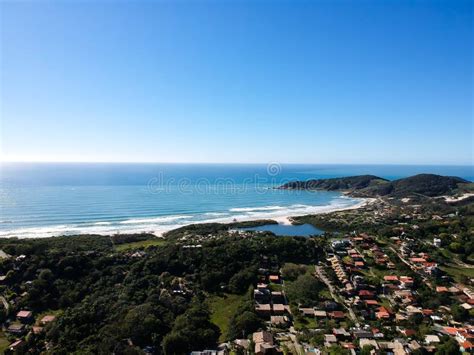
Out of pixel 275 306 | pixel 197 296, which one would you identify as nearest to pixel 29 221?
pixel 197 296

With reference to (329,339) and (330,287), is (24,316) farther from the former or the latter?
(330,287)

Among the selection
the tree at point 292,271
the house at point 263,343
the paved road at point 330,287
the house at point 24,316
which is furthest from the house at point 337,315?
the house at point 24,316

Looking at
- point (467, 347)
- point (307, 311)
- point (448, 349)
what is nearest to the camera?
point (448, 349)

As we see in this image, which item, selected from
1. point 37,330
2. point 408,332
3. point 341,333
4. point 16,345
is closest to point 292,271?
point 341,333

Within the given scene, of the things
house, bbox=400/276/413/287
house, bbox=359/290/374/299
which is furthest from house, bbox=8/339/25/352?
house, bbox=400/276/413/287

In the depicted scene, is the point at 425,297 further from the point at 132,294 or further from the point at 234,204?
the point at 234,204

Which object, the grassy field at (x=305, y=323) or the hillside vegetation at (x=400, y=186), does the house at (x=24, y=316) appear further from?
the hillside vegetation at (x=400, y=186)
